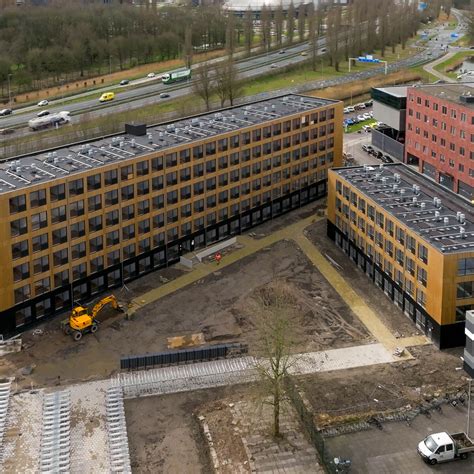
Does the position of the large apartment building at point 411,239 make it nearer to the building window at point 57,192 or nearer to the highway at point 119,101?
the building window at point 57,192

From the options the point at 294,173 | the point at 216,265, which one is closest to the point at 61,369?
the point at 216,265

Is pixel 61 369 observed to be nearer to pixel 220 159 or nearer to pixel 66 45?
pixel 220 159

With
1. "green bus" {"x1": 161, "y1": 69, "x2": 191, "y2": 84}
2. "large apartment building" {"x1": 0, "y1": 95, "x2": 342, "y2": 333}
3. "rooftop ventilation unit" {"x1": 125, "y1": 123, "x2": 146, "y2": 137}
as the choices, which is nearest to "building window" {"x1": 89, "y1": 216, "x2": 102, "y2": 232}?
"large apartment building" {"x1": 0, "y1": 95, "x2": 342, "y2": 333}

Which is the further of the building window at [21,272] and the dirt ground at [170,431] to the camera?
the building window at [21,272]

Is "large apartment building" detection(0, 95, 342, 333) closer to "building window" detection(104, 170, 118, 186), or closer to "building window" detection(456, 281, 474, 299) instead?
"building window" detection(104, 170, 118, 186)

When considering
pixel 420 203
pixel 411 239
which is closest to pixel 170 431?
pixel 411 239

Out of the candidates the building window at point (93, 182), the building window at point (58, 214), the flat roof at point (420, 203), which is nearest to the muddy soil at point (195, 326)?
the building window at point (58, 214)
